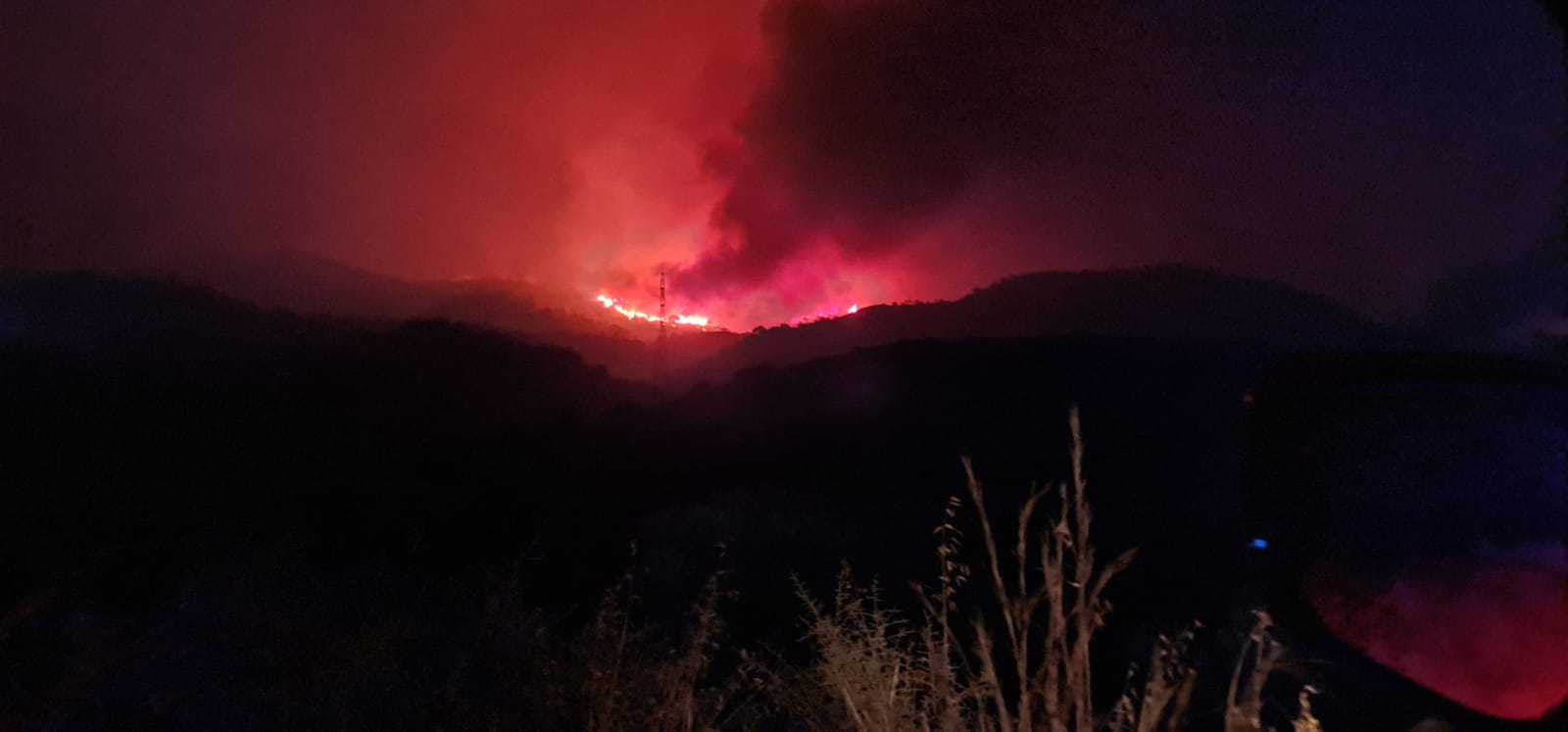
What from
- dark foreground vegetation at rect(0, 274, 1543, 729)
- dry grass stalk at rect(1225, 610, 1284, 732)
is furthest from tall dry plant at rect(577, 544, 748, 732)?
dry grass stalk at rect(1225, 610, 1284, 732)

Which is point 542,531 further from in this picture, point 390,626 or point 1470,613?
point 1470,613

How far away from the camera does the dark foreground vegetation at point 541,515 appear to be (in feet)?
13.0

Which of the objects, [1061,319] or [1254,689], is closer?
[1254,689]

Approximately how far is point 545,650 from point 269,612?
5.16 feet

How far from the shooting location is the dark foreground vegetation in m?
3.96

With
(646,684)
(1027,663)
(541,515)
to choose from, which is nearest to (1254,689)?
(1027,663)

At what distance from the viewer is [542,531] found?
6727mm

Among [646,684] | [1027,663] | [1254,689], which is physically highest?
[1254,689]

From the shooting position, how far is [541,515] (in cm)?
694

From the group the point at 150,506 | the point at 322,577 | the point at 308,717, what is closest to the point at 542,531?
the point at 322,577

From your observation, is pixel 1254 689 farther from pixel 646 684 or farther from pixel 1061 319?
pixel 1061 319

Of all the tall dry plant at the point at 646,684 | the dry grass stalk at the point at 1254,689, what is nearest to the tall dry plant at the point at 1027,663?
the dry grass stalk at the point at 1254,689

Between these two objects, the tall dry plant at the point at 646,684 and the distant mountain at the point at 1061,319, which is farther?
the distant mountain at the point at 1061,319

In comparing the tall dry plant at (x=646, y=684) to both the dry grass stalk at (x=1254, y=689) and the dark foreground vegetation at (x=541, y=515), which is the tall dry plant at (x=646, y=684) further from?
the dry grass stalk at (x=1254, y=689)
